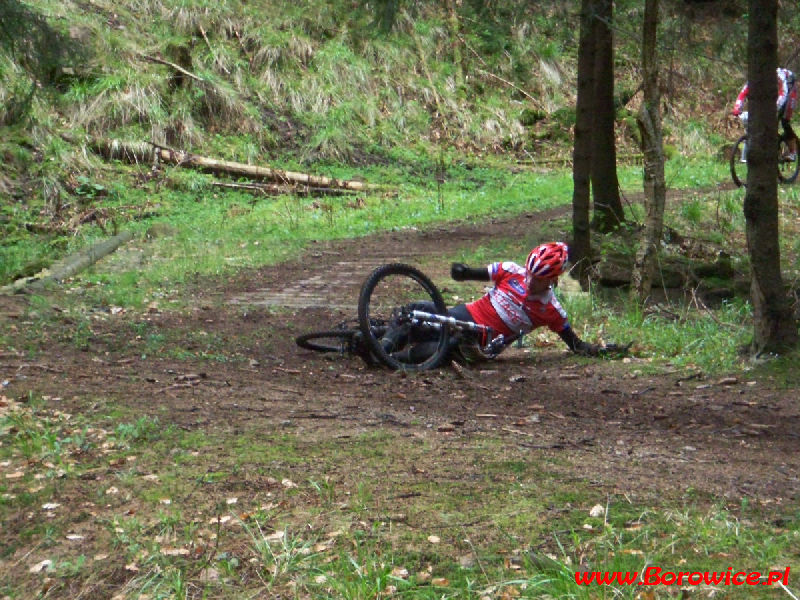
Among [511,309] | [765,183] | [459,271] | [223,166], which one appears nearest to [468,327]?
[511,309]

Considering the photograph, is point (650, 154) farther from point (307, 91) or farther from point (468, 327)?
point (307, 91)

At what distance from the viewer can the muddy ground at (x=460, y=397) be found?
473 centimetres

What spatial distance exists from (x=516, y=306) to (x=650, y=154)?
10.1 ft

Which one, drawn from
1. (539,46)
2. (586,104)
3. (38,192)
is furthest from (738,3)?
(38,192)

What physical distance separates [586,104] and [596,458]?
6.94 m

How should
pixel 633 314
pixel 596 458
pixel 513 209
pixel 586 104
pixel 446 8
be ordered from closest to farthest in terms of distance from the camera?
1. pixel 596 458
2. pixel 633 314
3. pixel 586 104
4. pixel 513 209
5. pixel 446 8

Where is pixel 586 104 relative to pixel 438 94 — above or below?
below

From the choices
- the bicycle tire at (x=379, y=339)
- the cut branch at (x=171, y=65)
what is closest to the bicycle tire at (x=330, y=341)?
the bicycle tire at (x=379, y=339)

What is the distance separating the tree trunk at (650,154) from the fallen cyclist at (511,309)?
2.34 metres

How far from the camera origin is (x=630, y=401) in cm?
627

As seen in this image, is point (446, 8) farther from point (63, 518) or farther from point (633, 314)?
point (63, 518)

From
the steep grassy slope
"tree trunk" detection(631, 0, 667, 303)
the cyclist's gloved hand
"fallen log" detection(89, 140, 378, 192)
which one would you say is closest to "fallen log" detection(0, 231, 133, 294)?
the steep grassy slope

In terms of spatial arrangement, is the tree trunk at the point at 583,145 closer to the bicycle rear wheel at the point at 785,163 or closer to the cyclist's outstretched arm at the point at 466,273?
the cyclist's outstretched arm at the point at 466,273

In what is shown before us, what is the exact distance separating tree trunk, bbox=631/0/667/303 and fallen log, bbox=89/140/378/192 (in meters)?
9.97
